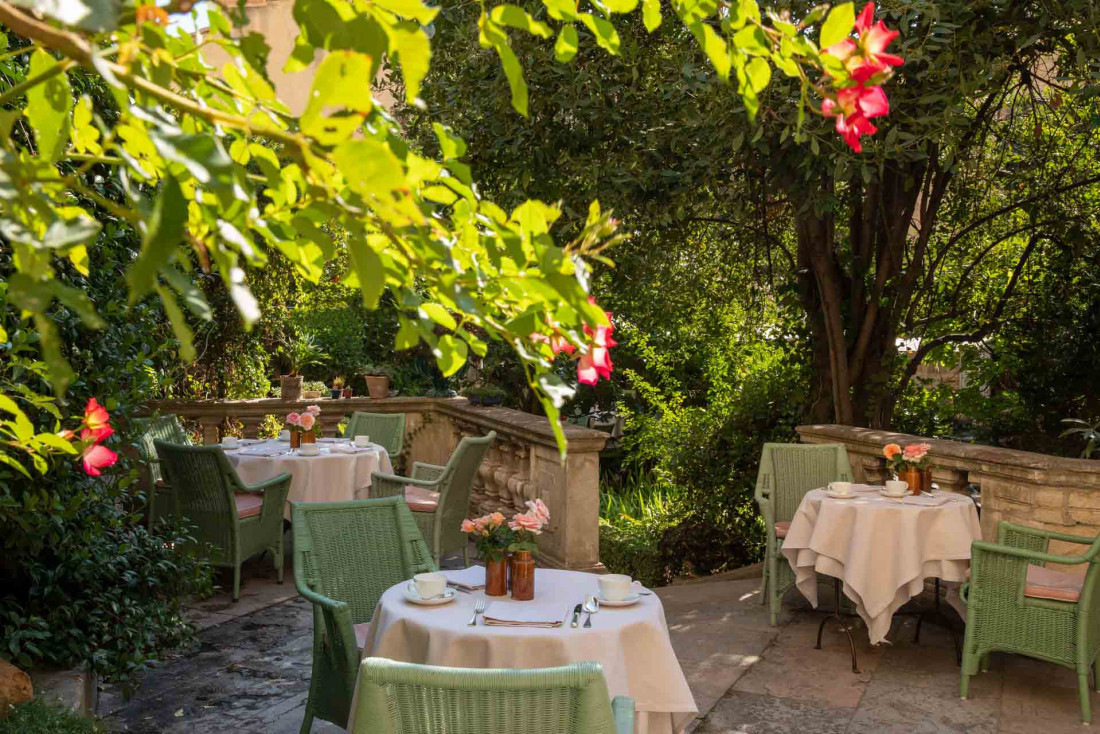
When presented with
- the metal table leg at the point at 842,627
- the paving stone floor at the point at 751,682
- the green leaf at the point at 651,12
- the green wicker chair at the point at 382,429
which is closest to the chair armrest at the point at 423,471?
the green wicker chair at the point at 382,429

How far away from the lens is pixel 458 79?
686 cm

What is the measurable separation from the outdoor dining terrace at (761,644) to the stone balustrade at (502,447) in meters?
0.02

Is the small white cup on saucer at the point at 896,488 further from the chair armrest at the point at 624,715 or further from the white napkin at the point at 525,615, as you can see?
the chair armrest at the point at 624,715

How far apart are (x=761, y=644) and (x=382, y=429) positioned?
4.00 m

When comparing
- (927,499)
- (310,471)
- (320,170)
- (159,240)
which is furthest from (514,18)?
(310,471)

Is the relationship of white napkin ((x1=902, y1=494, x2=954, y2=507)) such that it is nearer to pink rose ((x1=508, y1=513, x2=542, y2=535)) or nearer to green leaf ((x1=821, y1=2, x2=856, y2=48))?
pink rose ((x1=508, y1=513, x2=542, y2=535))

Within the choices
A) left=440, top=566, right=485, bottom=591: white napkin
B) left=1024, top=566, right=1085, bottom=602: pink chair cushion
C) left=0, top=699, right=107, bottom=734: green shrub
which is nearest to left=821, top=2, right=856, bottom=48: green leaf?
left=440, top=566, right=485, bottom=591: white napkin

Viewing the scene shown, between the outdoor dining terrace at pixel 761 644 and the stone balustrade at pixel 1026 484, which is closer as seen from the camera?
the outdoor dining terrace at pixel 761 644

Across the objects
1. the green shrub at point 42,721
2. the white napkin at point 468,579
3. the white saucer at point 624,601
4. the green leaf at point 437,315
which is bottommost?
the green shrub at point 42,721

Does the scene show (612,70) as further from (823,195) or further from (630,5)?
(630,5)

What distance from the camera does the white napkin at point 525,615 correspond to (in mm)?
3146

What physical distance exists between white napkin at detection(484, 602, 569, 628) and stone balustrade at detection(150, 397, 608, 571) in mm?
Result: 970

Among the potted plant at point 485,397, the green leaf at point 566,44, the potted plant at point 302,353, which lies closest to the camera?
the green leaf at point 566,44

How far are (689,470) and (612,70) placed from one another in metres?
3.58
